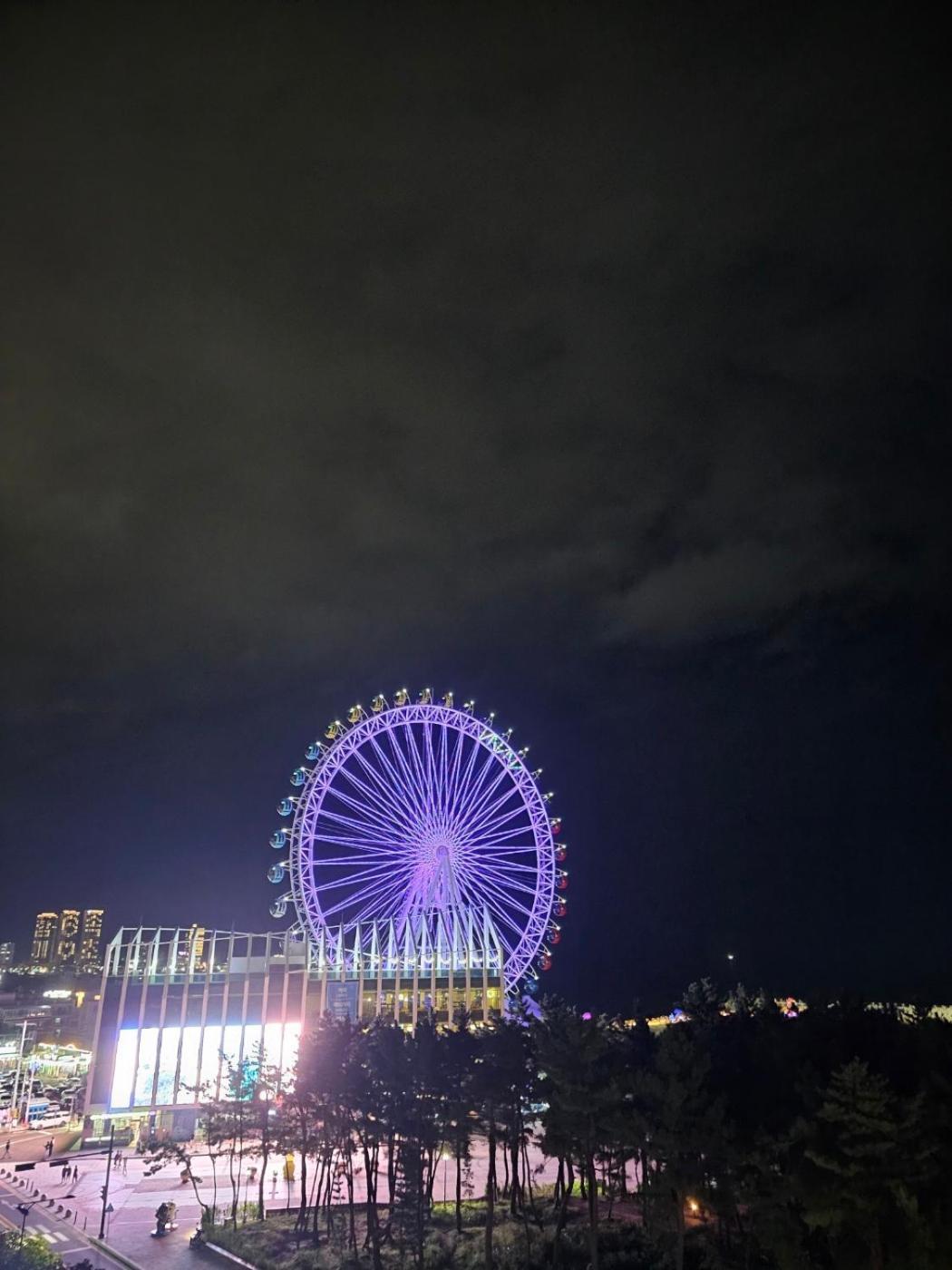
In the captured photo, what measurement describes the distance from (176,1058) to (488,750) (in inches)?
1210

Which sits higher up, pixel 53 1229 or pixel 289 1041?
pixel 289 1041

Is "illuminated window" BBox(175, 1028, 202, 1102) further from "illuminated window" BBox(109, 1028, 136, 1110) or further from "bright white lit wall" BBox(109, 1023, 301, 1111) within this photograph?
"illuminated window" BBox(109, 1028, 136, 1110)

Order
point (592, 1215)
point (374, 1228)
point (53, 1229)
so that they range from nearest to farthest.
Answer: point (592, 1215), point (374, 1228), point (53, 1229)

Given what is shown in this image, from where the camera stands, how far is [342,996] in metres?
67.9

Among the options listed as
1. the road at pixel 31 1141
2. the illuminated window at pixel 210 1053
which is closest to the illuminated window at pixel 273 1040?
the illuminated window at pixel 210 1053

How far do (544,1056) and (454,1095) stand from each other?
6.57 m

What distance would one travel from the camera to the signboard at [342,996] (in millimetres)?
67062

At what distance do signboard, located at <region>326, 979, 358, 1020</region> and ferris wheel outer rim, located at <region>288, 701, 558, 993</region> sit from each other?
31.4 feet

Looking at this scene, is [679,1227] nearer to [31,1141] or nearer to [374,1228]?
[374,1228]

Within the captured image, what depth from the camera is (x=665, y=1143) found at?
76.1ft

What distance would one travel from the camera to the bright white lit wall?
5853 cm

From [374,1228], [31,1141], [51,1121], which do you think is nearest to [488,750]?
[374,1228]

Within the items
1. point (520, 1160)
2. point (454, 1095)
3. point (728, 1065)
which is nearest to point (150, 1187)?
point (520, 1160)

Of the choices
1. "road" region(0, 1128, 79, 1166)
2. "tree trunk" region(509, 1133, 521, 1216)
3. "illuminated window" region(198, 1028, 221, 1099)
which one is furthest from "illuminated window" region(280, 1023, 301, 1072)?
"tree trunk" region(509, 1133, 521, 1216)
